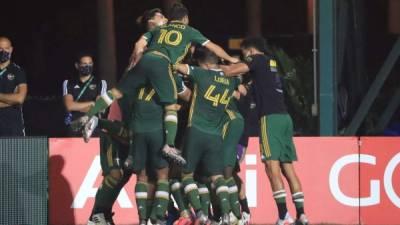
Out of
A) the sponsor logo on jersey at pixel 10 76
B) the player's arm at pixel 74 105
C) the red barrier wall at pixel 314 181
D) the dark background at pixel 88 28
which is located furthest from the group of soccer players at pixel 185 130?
the dark background at pixel 88 28

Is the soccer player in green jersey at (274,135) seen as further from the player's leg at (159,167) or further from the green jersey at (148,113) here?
the player's leg at (159,167)

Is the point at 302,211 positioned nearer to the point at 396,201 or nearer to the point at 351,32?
the point at 396,201

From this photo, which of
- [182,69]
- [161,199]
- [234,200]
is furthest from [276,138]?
[161,199]

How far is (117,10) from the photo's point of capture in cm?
1964

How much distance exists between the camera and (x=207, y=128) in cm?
1215

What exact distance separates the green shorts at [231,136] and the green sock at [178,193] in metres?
0.66

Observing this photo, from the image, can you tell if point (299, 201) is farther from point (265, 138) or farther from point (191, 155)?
point (191, 155)

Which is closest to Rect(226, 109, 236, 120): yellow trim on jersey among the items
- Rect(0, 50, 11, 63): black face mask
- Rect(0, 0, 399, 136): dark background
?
Rect(0, 50, 11, 63): black face mask

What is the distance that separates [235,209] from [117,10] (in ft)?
25.8

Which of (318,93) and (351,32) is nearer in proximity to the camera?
(318,93)

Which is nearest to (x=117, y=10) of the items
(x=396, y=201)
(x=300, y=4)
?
(x=300, y=4)

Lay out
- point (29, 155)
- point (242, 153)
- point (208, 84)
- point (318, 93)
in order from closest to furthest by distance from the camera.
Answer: point (29, 155), point (208, 84), point (242, 153), point (318, 93)

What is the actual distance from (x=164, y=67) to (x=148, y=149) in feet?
2.83

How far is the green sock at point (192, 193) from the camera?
1187 centimetres
